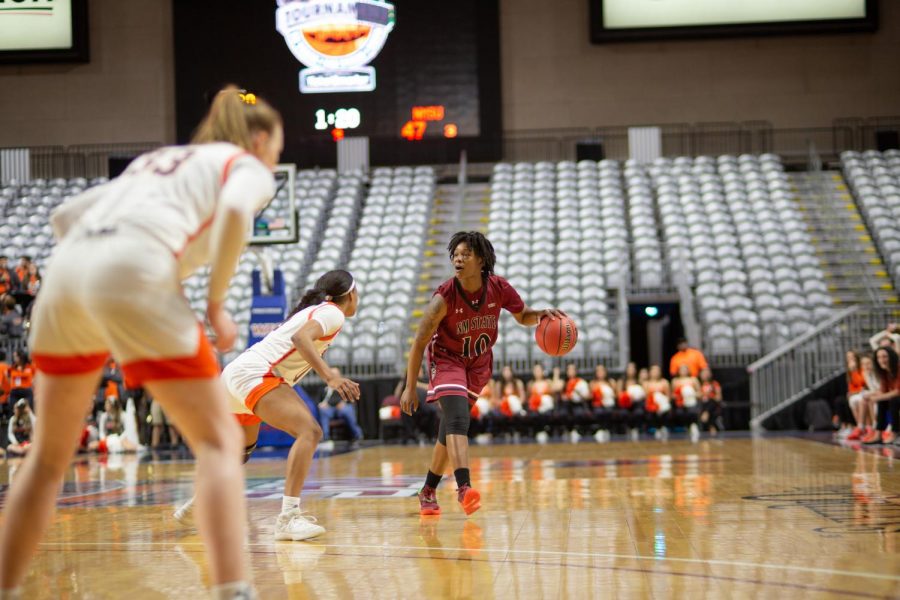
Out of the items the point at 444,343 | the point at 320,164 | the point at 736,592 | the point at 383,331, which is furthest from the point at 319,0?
the point at 736,592

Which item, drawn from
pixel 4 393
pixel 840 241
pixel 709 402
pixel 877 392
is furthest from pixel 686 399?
pixel 4 393

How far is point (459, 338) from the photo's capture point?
630 centimetres

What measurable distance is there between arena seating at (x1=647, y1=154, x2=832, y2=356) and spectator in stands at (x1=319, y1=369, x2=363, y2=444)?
5921 mm

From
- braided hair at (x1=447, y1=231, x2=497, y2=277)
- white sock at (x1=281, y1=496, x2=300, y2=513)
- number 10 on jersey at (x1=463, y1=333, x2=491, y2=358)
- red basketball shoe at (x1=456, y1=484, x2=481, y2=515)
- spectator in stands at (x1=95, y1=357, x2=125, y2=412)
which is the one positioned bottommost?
red basketball shoe at (x1=456, y1=484, x2=481, y2=515)

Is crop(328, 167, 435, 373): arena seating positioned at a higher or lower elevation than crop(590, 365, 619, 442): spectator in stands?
higher

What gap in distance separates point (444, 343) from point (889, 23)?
21.5 meters

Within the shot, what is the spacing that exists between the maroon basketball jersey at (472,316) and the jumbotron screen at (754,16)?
18194 mm

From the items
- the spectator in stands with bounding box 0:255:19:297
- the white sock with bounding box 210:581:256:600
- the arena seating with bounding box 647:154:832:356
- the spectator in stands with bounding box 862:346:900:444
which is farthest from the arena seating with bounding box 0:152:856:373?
the white sock with bounding box 210:581:256:600

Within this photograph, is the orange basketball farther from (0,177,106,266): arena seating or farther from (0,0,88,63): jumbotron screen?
(0,0,88,63): jumbotron screen

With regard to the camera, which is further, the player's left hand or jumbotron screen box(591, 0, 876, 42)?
jumbotron screen box(591, 0, 876, 42)

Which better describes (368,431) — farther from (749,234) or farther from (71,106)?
(71,106)

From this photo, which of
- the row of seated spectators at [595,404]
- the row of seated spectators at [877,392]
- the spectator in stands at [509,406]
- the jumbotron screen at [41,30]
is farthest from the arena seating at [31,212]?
the row of seated spectators at [877,392]

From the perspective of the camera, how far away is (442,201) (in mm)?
23250

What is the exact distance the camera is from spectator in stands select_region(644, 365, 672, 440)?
15.7m
